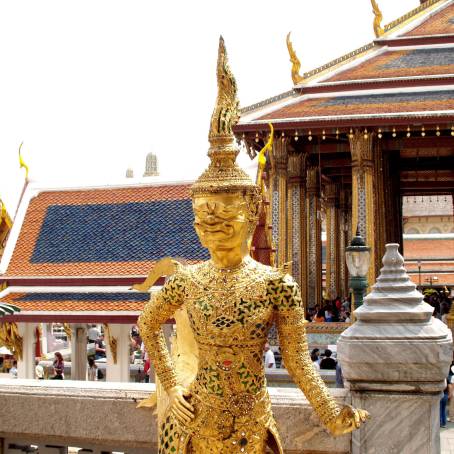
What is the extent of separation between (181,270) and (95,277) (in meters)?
9.69

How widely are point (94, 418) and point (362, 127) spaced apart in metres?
13.8

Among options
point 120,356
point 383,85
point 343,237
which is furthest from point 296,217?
point 343,237

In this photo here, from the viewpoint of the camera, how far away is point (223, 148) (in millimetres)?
3369

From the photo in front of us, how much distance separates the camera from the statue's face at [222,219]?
326cm

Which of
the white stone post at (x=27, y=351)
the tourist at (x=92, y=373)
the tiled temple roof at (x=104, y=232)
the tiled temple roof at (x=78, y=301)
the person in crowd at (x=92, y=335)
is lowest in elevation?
the person in crowd at (x=92, y=335)

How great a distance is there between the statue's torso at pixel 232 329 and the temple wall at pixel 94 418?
896 mm

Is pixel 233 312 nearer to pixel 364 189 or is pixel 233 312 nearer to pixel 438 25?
pixel 364 189

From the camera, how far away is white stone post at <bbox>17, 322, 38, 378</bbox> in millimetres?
12648

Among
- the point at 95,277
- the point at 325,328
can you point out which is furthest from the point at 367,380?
the point at 325,328

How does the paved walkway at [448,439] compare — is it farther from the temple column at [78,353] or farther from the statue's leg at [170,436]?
the temple column at [78,353]

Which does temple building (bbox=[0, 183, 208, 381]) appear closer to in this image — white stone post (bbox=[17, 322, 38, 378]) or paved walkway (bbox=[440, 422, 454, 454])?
white stone post (bbox=[17, 322, 38, 378])

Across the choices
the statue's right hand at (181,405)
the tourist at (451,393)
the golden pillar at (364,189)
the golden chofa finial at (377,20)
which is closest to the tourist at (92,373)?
the golden pillar at (364,189)

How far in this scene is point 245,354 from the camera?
3.22 meters

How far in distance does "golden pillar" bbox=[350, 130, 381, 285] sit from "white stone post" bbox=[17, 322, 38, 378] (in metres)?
8.14
